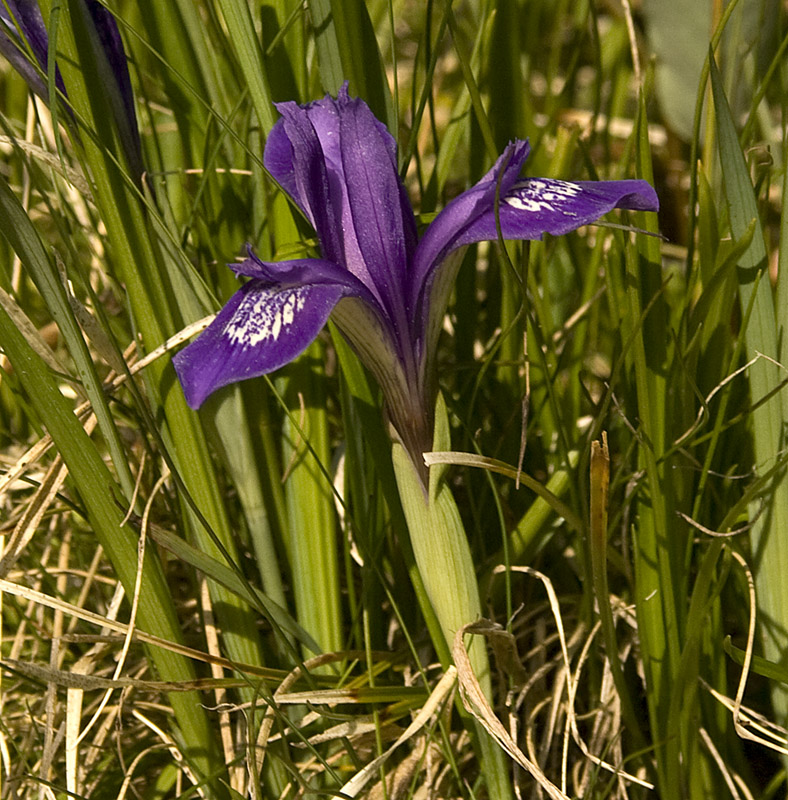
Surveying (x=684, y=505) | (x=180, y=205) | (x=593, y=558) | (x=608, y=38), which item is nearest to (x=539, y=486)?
(x=593, y=558)

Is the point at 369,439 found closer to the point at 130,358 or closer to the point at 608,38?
the point at 130,358

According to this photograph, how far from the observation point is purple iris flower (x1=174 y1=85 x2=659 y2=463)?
1.70 ft

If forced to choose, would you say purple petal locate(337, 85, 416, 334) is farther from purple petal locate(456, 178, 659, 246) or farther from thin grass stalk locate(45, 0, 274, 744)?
thin grass stalk locate(45, 0, 274, 744)

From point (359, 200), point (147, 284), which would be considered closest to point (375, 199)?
point (359, 200)

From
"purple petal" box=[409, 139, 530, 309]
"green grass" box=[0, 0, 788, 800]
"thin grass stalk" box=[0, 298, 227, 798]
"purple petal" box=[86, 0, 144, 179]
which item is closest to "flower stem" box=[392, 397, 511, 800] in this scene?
"green grass" box=[0, 0, 788, 800]

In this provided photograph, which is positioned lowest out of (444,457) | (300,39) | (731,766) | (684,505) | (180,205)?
(731,766)

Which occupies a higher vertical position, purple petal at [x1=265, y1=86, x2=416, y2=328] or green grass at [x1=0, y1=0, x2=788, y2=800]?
purple petal at [x1=265, y1=86, x2=416, y2=328]

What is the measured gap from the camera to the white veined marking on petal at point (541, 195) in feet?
1.84

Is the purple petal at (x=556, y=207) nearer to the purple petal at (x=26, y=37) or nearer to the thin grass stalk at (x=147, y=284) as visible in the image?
the thin grass stalk at (x=147, y=284)

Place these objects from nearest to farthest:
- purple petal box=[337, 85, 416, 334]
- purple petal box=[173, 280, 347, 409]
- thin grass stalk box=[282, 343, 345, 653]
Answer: purple petal box=[173, 280, 347, 409] < purple petal box=[337, 85, 416, 334] < thin grass stalk box=[282, 343, 345, 653]

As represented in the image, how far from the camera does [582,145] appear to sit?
841 mm

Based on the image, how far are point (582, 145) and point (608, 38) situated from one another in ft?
3.65

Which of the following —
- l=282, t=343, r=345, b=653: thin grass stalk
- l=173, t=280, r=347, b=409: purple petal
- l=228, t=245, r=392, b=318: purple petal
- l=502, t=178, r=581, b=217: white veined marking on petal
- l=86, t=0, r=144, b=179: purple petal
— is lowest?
l=282, t=343, r=345, b=653: thin grass stalk

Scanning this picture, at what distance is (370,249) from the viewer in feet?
1.98
